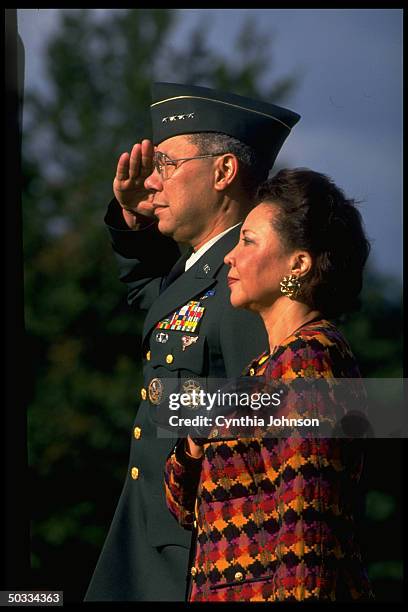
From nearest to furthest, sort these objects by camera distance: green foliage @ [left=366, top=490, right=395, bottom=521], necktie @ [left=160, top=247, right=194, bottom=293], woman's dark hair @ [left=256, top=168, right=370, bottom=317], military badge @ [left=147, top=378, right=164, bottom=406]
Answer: woman's dark hair @ [left=256, top=168, right=370, bottom=317] → military badge @ [left=147, top=378, right=164, bottom=406] → necktie @ [left=160, top=247, right=194, bottom=293] → green foliage @ [left=366, top=490, right=395, bottom=521]

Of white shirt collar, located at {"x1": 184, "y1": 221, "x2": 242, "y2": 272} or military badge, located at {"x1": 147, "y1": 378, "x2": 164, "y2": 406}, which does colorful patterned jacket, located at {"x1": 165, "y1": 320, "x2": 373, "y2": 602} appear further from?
white shirt collar, located at {"x1": 184, "y1": 221, "x2": 242, "y2": 272}

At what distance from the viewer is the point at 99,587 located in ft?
10.7

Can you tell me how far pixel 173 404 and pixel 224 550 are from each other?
1.97 ft

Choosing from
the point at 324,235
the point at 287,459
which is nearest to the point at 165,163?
the point at 324,235

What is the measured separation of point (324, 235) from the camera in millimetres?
2672

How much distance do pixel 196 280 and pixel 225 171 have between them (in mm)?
313

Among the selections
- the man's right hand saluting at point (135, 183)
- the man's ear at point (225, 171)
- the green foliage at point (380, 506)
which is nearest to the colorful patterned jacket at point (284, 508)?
the man's ear at point (225, 171)

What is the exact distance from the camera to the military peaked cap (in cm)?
325

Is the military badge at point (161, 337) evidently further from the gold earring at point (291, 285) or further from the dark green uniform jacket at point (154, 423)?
the gold earring at point (291, 285)

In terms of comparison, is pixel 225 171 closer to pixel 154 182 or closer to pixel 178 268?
pixel 154 182

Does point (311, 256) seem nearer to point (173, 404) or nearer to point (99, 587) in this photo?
point (173, 404)

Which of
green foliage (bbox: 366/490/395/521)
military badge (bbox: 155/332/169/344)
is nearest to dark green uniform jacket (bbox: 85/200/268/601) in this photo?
military badge (bbox: 155/332/169/344)

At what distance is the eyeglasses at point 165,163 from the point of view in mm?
3248

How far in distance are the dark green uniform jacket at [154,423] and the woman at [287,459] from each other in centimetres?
28
